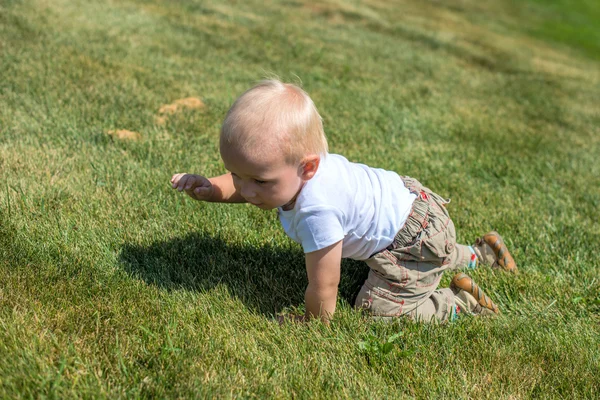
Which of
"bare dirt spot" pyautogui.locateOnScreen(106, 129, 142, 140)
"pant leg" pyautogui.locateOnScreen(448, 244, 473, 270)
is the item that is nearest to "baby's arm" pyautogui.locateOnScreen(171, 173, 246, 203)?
"pant leg" pyautogui.locateOnScreen(448, 244, 473, 270)

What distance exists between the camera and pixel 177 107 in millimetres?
5117

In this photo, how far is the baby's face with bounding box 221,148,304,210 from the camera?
7.78ft

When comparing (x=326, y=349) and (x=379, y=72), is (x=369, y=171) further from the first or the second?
(x=379, y=72)

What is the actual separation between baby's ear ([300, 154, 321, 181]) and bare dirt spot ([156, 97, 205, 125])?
2600 millimetres

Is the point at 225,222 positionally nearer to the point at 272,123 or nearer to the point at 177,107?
the point at 272,123

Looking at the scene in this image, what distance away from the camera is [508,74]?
31.0 feet

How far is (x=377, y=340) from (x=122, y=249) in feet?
4.74

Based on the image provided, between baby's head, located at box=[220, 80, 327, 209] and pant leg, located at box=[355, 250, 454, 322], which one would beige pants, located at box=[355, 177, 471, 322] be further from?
baby's head, located at box=[220, 80, 327, 209]

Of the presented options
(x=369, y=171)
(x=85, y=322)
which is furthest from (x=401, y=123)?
(x=85, y=322)

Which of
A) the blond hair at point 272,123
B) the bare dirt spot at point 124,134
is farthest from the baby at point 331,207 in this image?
the bare dirt spot at point 124,134

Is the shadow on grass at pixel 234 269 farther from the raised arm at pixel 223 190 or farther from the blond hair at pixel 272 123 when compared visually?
the blond hair at pixel 272 123

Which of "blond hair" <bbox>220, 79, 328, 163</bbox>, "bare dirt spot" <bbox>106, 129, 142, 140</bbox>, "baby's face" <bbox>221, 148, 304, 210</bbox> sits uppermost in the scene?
"blond hair" <bbox>220, 79, 328, 163</bbox>

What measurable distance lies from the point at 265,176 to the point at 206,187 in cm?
54

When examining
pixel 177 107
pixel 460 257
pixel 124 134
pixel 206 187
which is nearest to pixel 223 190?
pixel 206 187
